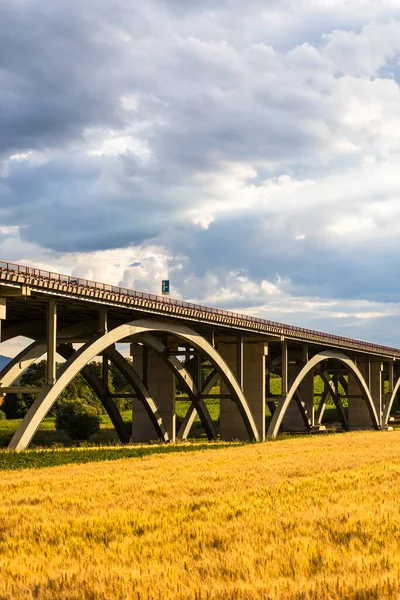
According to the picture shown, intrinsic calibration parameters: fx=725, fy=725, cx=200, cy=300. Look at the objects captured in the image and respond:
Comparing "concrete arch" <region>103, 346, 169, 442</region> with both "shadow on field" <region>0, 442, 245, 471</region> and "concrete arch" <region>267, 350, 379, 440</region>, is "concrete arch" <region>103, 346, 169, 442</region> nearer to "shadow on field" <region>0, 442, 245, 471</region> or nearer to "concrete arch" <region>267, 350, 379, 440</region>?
"shadow on field" <region>0, 442, 245, 471</region>

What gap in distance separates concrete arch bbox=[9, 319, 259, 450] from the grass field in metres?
9.58

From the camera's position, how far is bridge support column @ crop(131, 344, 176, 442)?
5822cm

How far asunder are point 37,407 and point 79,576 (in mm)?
26198

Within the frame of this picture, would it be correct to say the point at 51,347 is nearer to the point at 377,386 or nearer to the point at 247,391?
the point at 247,391

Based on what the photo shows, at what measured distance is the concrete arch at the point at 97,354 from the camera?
121ft

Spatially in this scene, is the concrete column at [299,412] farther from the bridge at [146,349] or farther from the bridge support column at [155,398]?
the bridge support column at [155,398]

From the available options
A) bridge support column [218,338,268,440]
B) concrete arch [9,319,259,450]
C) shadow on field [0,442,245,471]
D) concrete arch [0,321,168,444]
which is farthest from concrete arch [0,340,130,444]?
bridge support column [218,338,268,440]

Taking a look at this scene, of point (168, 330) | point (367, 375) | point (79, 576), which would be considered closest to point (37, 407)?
point (168, 330)

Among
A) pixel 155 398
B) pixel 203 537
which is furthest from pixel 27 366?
pixel 203 537

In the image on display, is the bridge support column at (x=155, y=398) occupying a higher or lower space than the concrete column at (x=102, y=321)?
lower

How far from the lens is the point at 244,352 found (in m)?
64.9

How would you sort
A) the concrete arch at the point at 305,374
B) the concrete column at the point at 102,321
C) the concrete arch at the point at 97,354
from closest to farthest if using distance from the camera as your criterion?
the concrete arch at the point at 97,354
the concrete column at the point at 102,321
the concrete arch at the point at 305,374

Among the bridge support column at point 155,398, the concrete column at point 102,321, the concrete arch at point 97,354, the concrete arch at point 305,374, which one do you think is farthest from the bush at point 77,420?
the concrete column at point 102,321

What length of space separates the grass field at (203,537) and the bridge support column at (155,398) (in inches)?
Answer: 1212
